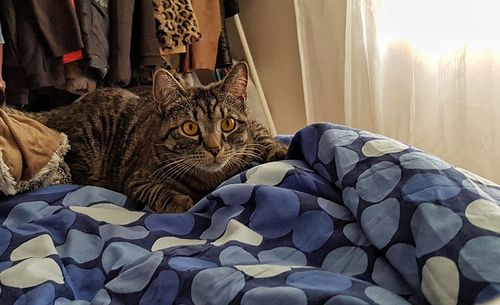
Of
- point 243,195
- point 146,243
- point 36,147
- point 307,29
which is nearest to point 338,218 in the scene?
point 243,195

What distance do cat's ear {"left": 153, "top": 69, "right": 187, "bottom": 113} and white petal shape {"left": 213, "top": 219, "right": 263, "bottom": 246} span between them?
43 cm

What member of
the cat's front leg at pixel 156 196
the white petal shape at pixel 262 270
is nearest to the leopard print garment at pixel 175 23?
the cat's front leg at pixel 156 196

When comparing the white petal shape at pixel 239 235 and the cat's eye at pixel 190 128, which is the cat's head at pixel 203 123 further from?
the white petal shape at pixel 239 235

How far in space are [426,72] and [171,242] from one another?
122 centimetres

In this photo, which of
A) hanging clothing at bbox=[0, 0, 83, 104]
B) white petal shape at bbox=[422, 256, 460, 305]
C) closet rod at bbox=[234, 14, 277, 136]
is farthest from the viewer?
closet rod at bbox=[234, 14, 277, 136]

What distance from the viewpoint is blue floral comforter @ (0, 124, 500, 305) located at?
2.19 feet

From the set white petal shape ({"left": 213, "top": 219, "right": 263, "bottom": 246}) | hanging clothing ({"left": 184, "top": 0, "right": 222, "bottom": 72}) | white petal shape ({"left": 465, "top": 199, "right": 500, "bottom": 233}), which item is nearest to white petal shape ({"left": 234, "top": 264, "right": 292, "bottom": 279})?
white petal shape ({"left": 213, "top": 219, "right": 263, "bottom": 246})

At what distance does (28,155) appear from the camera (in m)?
1.16

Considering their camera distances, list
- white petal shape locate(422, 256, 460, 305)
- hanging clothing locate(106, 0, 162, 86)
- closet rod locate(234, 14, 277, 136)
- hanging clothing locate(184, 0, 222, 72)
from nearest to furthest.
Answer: white petal shape locate(422, 256, 460, 305)
hanging clothing locate(106, 0, 162, 86)
hanging clothing locate(184, 0, 222, 72)
closet rod locate(234, 14, 277, 136)

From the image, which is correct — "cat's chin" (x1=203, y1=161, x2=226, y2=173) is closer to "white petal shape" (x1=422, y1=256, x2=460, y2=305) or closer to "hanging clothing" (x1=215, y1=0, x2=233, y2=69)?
"white petal shape" (x1=422, y1=256, x2=460, y2=305)

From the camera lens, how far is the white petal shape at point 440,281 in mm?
625

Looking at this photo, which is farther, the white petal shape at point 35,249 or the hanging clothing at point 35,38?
the hanging clothing at point 35,38

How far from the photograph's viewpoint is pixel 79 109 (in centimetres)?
146

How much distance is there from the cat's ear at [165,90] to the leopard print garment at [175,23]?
2.12 feet
